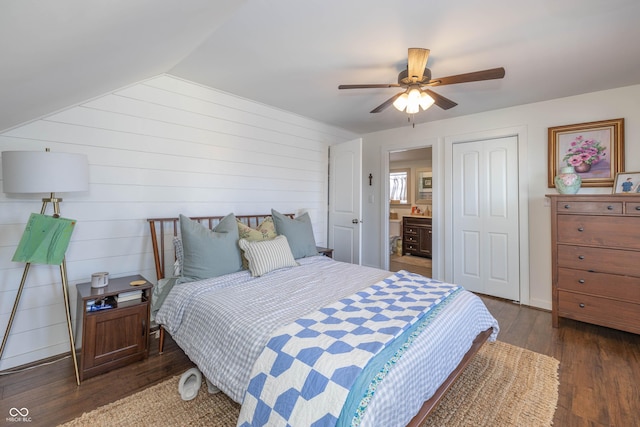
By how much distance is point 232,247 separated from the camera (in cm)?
246

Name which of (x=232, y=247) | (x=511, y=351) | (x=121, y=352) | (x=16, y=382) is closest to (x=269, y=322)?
(x=232, y=247)

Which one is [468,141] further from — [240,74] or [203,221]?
[203,221]

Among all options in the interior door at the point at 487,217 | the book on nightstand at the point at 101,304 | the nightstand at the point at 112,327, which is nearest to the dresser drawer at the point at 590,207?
the interior door at the point at 487,217

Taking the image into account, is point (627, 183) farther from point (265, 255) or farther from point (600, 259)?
point (265, 255)

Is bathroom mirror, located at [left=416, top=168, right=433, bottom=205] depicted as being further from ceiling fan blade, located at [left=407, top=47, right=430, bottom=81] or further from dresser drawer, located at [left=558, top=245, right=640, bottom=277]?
ceiling fan blade, located at [left=407, top=47, right=430, bottom=81]

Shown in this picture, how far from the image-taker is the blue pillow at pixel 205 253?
2264 mm

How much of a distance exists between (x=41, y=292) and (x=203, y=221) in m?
1.31

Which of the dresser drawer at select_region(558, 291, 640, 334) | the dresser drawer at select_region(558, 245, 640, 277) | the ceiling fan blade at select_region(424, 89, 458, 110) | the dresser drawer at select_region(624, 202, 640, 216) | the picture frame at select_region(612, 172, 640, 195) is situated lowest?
the dresser drawer at select_region(558, 291, 640, 334)

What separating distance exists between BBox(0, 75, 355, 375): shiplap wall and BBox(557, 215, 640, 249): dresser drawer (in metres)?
3.18

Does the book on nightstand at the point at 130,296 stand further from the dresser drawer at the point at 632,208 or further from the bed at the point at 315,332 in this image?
the dresser drawer at the point at 632,208

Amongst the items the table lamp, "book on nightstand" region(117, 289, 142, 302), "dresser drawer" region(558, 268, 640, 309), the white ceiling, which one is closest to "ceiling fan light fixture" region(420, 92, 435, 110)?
the white ceiling

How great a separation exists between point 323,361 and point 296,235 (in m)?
1.91

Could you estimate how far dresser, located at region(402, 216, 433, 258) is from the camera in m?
6.00

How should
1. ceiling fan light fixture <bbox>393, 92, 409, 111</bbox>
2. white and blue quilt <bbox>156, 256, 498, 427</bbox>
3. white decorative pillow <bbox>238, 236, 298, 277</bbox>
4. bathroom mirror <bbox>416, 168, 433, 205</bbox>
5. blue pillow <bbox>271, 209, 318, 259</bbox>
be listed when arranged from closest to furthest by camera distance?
white and blue quilt <bbox>156, 256, 498, 427</bbox> → ceiling fan light fixture <bbox>393, 92, 409, 111</bbox> → white decorative pillow <bbox>238, 236, 298, 277</bbox> → blue pillow <bbox>271, 209, 318, 259</bbox> → bathroom mirror <bbox>416, 168, 433, 205</bbox>
